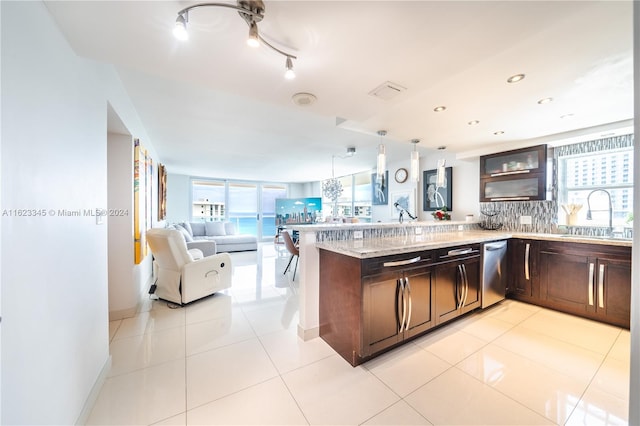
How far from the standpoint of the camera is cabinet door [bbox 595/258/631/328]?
2.34 meters

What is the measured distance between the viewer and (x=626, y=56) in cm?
149

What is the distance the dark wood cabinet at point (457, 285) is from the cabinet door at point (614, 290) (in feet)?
3.83

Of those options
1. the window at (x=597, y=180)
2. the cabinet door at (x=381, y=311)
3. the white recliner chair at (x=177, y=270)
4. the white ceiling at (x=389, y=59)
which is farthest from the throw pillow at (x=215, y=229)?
the window at (x=597, y=180)

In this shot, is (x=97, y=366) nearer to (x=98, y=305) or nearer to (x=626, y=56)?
(x=98, y=305)

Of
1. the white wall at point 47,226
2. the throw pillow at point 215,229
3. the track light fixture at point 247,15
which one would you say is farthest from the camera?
the throw pillow at point 215,229

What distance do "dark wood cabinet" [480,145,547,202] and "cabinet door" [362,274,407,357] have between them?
2.68m

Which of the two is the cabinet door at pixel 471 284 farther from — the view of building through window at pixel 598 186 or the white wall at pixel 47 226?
the white wall at pixel 47 226

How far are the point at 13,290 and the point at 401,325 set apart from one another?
2250 millimetres

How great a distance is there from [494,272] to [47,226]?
3895mm

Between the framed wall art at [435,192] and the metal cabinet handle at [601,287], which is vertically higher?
the framed wall art at [435,192]

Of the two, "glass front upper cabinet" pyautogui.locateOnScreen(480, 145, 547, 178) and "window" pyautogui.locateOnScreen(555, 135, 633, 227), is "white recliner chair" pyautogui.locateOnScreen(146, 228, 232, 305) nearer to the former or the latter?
"glass front upper cabinet" pyautogui.locateOnScreen(480, 145, 547, 178)

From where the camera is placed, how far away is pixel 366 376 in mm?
1751

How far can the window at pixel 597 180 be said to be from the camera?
2.73 meters

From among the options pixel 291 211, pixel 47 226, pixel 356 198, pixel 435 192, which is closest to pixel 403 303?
pixel 47 226
